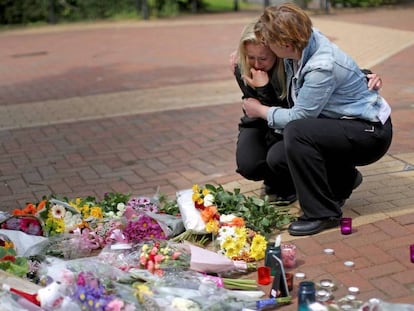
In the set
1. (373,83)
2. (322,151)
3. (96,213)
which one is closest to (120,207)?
(96,213)

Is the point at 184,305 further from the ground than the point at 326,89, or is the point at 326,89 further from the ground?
the point at 326,89

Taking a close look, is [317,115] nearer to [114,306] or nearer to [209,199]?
[209,199]

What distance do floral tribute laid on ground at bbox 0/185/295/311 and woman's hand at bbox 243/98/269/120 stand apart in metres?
0.50

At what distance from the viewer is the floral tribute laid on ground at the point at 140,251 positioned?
304 cm

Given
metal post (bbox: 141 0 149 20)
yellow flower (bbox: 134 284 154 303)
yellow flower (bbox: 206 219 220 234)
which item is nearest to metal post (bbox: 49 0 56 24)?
metal post (bbox: 141 0 149 20)

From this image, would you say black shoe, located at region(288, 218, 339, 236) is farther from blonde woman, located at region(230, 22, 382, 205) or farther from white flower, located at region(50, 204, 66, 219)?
white flower, located at region(50, 204, 66, 219)

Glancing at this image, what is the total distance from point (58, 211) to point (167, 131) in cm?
273

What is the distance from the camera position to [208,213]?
157 inches

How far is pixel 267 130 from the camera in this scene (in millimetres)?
4527

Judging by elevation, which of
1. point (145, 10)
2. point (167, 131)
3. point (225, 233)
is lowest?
point (145, 10)

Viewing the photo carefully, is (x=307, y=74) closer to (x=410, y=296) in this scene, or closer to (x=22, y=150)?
(x=410, y=296)

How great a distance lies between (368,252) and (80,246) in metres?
1.54

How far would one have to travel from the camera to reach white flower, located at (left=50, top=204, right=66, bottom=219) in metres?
4.16

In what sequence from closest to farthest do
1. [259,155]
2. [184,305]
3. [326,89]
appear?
1. [184,305]
2. [326,89]
3. [259,155]
